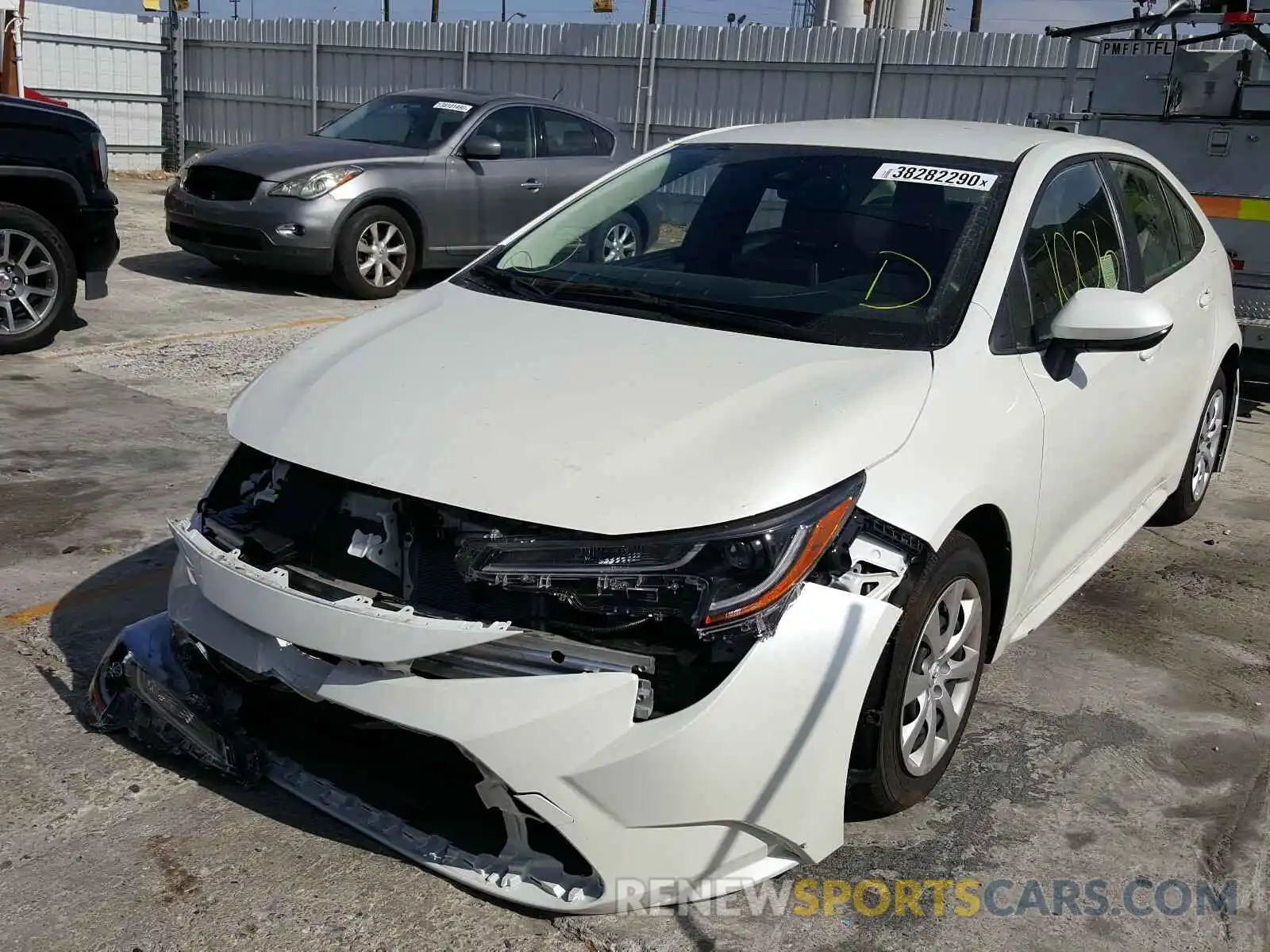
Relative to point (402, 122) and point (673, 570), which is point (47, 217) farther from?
point (673, 570)

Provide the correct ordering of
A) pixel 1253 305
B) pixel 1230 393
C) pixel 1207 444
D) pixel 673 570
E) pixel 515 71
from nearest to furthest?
1. pixel 673 570
2. pixel 1207 444
3. pixel 1230 393
4. pixel 1253 305
5. pixel 515 71

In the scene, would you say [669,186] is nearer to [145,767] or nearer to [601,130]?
[145,767]

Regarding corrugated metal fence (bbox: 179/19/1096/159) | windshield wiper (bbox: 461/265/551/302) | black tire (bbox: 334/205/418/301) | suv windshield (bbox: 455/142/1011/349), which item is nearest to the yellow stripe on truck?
suv windshield (bbox: 455/142/1011/349)

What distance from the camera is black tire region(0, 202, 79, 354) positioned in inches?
287

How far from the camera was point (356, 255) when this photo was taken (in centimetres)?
999

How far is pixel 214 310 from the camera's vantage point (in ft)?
30.9

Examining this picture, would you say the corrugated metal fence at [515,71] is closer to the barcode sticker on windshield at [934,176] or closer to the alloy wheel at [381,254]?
the alloy wheel at [381,254]

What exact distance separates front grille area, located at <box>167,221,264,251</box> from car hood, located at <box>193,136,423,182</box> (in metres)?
0.45

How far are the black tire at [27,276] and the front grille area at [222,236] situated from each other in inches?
81.6

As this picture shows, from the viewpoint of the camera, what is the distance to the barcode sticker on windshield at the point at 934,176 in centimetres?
382

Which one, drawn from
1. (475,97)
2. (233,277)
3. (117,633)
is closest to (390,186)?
(475,97)

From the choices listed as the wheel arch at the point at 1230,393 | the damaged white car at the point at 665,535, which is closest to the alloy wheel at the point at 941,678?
the damaged white car at the point at 665,535

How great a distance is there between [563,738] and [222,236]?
8.30 meters

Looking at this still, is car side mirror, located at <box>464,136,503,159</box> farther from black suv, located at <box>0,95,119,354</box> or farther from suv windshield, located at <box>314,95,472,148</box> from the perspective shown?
black suv, located at <box>0,95,119,354</box>
